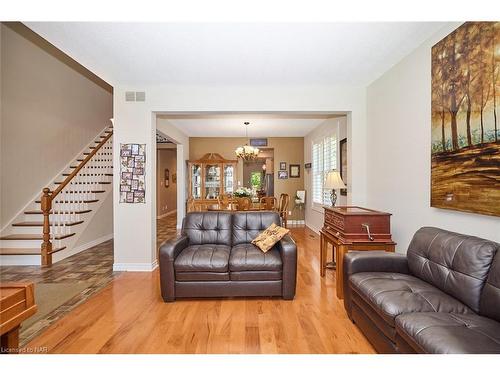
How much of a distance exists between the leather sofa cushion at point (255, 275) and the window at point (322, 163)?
3086mm

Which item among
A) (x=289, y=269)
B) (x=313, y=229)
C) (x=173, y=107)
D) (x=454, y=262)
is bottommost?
(x=313, y=229)

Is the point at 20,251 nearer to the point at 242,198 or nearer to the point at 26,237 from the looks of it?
the point at 26,237

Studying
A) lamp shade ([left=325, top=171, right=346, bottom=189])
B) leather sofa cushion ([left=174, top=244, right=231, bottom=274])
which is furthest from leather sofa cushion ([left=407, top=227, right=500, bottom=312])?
leather sofa cushion ([left=174, top=244, right=231, bottom=274])

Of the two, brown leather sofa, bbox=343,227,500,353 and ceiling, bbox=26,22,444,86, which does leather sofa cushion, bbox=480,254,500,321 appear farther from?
ceiling, bbox=26,22,444,86

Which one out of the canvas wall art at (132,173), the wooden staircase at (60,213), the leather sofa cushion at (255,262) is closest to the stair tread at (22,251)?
the wooden staircase at (60,213)

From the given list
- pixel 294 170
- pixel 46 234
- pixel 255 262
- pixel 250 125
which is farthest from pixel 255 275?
pixel 294 170

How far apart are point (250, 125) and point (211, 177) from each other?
7.09 feet

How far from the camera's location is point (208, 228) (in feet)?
11.1

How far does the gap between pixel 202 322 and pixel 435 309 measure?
1838 millimetres

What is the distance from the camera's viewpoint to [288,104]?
379cm

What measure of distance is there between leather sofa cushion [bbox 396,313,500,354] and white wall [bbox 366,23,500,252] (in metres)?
0.76

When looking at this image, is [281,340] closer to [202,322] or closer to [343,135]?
[202,322]

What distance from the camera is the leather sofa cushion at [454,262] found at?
64.1 inches
